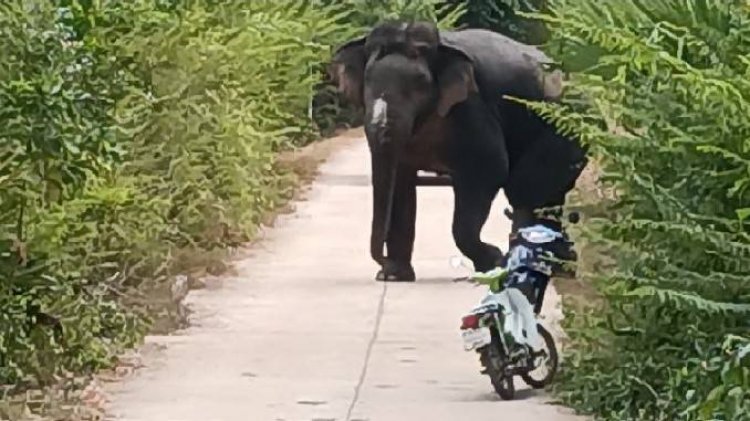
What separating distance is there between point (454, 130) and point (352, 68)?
90 cm

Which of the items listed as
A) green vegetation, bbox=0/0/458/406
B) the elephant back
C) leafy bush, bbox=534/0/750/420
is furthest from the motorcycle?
the elephant back

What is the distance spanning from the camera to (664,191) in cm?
764

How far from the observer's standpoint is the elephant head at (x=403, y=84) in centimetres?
1338

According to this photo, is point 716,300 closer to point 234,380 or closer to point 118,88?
point 234,380

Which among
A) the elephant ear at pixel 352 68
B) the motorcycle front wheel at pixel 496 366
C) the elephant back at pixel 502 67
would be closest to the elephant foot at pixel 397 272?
the elephant ear at pixel 352 68

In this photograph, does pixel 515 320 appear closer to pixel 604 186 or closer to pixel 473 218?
pixel 604 186

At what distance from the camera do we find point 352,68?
45.7 ft

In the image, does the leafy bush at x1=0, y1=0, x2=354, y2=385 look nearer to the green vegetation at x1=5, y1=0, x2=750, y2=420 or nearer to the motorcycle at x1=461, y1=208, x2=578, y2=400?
the green vegetation at x1=5, y1=0, x2=750, y2=420

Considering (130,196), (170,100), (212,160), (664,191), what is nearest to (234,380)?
(130,196)

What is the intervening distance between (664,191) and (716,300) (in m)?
0.61

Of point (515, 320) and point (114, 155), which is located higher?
point (114, 155)

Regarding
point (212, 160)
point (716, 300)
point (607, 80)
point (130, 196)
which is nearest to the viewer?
point (716, 300)

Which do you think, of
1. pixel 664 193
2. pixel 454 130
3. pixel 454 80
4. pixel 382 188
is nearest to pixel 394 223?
pixel 382 188

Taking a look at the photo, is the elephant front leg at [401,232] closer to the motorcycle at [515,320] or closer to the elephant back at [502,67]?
the elephant back at [502,67]
